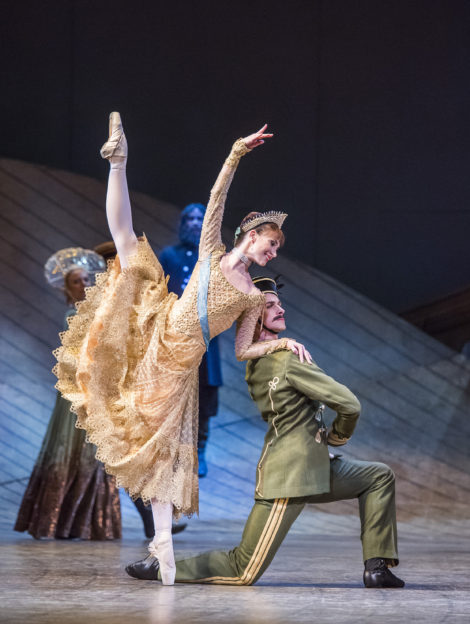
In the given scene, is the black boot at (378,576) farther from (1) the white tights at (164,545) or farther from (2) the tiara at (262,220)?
(2) the tiara at (262,220)

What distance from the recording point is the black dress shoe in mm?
3137

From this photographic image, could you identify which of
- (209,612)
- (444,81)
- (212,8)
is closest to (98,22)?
(212,8)

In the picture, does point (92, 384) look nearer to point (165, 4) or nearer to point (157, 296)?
point (157, 296)

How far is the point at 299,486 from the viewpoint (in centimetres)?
301

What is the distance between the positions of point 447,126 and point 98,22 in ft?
7.94

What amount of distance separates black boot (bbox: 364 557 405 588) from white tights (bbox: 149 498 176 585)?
597mm

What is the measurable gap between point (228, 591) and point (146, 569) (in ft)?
1.15

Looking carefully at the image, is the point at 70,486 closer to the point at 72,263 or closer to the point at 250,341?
the point at 72,263

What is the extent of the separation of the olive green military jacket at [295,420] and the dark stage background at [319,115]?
11.6ft

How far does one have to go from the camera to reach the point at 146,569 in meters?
3.15

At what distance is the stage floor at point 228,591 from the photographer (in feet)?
7.87

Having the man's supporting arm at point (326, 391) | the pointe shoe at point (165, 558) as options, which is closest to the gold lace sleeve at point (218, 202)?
the man's supporting arm at point (326, 391)

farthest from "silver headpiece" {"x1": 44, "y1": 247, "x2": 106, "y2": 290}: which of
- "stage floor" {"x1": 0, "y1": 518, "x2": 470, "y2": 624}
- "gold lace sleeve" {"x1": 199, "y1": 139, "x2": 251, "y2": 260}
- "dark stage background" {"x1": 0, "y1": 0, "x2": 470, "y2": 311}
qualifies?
"gold lace sleeve" {"x1": 199, "y1": 139, "x2": 251, "y2": 260}

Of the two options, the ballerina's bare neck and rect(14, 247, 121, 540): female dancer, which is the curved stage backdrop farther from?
the ballerina's bare neck
